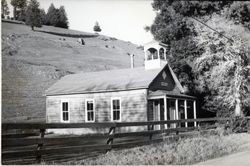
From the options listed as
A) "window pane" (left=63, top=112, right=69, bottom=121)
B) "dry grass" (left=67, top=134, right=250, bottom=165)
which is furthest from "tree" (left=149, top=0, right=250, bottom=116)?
"dry grass" (left=67, top=134, right=250, bottom=165)

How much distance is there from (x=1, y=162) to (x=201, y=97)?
1674cm

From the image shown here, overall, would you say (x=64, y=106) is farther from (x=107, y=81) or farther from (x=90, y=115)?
(x=107, y=81)

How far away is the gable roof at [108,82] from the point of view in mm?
19781

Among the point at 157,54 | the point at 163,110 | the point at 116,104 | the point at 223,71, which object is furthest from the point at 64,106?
the point at 223,71

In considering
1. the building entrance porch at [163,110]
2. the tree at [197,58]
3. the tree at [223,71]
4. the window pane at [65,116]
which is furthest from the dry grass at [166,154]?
the window pane at [65,116]

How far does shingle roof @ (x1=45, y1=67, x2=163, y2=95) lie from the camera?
19797 millimetres

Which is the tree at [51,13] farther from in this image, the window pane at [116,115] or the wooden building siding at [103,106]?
the window pane at [116,115]

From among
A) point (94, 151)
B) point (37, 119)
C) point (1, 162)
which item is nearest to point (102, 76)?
point (37, 119)

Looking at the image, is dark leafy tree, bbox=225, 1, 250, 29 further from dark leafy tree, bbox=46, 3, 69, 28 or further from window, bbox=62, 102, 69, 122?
window, bbox=62, 102, 69, 122

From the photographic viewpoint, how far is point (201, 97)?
22.9 m

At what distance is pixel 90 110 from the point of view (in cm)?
2127

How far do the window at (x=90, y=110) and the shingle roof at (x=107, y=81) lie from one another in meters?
0.68

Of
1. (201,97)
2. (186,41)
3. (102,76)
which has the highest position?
(186,41)

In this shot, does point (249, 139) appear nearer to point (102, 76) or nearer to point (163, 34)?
point (163, 34)
